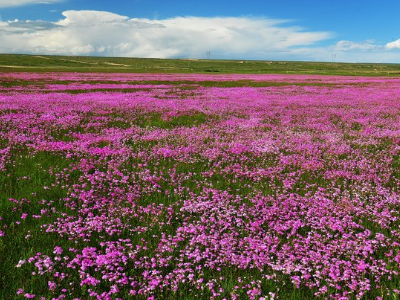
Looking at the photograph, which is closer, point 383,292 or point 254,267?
point 383,292

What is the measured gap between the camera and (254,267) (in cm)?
480

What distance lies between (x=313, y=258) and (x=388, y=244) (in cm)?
172

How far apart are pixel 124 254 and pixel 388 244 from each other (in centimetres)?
494

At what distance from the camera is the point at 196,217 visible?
6.43m

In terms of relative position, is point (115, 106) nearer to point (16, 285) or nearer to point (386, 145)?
point (386, 145)

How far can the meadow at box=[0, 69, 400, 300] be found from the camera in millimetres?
4285

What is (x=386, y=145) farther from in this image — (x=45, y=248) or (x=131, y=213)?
(x=45, y=248)

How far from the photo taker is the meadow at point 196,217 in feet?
14.1

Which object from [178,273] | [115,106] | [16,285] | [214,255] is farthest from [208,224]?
[115,106]

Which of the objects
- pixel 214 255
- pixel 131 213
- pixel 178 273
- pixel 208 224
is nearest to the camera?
pixel 178 273

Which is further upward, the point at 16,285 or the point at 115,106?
the point at 115,106

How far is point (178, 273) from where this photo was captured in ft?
14.8

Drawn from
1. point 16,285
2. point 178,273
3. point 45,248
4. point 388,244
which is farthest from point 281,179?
point 16,285

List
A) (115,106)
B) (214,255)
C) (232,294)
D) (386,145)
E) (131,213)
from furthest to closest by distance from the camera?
(115,106), (386,145), (131,213), (214,255), (232,294)
